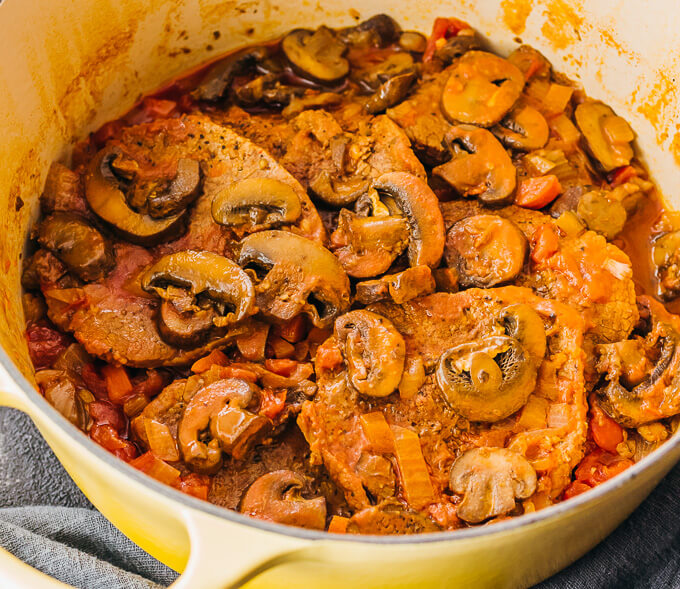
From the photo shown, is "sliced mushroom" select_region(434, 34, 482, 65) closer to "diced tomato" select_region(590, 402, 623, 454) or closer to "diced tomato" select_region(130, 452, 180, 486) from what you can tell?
"diced tomato" select_region(590, 402, 623, 454)

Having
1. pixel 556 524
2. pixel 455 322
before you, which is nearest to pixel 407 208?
pixel 455 322

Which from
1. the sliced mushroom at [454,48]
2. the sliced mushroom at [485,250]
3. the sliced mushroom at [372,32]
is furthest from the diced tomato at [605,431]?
the sliced mushroom at [372,32]

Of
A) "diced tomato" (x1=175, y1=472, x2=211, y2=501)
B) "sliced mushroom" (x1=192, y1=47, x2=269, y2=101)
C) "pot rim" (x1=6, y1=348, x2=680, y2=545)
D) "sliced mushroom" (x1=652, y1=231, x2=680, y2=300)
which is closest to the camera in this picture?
"pot rim" (x1=6, y1=348, x2=680, y2=545)

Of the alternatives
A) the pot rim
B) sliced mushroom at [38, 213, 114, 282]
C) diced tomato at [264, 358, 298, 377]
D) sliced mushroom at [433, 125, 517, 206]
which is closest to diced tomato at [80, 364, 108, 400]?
sliced mushroom at [38, 213, 114, 282]

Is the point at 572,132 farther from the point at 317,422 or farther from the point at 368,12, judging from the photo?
the point at 317,422

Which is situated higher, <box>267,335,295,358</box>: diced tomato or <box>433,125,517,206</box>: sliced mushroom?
<box>433,125,517,206</box>: sliced mushroom

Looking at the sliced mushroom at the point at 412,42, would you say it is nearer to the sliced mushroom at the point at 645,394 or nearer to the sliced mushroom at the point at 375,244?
the sliced mushroom at the point at 375,244

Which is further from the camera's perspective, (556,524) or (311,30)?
(311,30)
